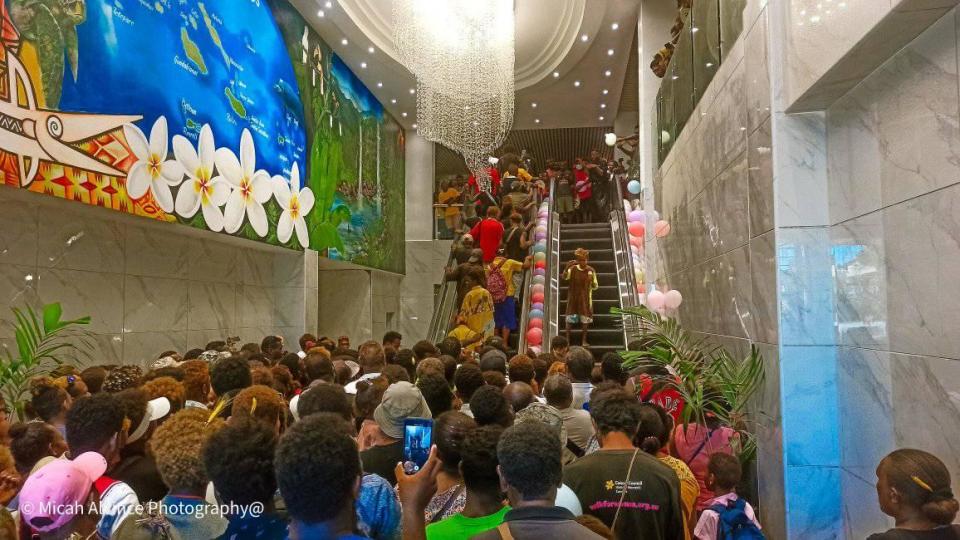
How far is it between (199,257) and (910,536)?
32.0ft

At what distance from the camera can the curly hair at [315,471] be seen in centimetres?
159

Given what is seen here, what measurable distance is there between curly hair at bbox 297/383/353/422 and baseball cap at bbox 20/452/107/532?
0.92 meters

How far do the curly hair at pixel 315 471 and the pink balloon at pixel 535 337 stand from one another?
24.2 ft

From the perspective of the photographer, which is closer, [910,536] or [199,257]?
[910,536]

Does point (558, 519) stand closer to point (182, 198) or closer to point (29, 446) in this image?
point (29, 446)

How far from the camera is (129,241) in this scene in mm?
8430

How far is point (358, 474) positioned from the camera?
1.69m

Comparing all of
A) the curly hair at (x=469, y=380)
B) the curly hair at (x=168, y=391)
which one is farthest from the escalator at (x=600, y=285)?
the curly hair at (x=168, y=391)

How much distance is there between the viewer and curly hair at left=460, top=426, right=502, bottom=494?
2.05 metres

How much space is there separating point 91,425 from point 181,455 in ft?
1.67

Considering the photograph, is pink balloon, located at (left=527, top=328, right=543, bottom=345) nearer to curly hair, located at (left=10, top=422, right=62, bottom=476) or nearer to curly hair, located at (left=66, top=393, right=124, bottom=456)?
curly hair, located at (left=10, top=422, right=62, bottom=476)

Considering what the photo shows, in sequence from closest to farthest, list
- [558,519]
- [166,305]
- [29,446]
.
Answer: [558,519] → [29,446] → [166,305]

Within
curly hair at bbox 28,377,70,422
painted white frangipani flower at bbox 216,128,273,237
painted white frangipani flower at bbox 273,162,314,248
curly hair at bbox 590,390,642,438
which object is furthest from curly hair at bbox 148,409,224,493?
painted white frangipani flower at bbox 273,162,314,248

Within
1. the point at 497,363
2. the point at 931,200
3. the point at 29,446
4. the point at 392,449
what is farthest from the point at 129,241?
the point at 931,200
